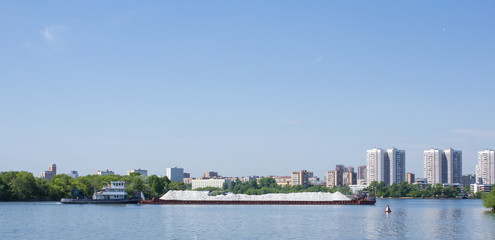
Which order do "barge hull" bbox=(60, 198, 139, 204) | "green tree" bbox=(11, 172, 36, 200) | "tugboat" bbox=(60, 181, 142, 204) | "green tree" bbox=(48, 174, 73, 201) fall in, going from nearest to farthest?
"barge hull" bbox=(60, 198, 139, 204), "tugboat" bbox=(60, 181, 142, 204), "green tree" bbox=(11, 172, 36, 200), "green tree" bbox=(48, 174, 73, 201)

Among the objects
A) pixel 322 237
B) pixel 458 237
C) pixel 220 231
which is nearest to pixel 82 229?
pixel 220 231

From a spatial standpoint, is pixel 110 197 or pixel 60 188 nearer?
pixel 110 197

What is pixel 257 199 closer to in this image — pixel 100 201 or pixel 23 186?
pixel 100 201

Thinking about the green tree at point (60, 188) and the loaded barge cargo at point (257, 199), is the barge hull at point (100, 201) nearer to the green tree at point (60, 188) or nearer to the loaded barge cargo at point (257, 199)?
the loaded barge cargo at point (257, 199)

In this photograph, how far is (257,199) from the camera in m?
125

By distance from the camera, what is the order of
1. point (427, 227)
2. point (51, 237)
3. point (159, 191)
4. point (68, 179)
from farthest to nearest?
point (159, 191) < point (68, 179) < point (427, 227) < point (51, 237)

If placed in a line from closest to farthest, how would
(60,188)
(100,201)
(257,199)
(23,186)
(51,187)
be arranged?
(100,201)
(23,186)
(257,199)
(51,187)
(60,188)

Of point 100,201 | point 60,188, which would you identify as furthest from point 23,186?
point 100,201

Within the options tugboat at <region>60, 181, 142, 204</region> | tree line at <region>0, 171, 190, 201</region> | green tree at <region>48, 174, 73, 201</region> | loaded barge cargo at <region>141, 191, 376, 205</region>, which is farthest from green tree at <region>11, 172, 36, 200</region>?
loaded barge cargo at <region>141, 191, 376, 205</region>

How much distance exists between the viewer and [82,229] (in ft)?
171

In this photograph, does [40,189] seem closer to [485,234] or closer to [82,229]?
[82,229]

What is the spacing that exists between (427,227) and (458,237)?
991cm

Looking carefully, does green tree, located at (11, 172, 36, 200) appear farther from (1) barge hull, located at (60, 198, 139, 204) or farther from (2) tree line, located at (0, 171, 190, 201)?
(1) barge hull, located at (60, 198, 139, 204)

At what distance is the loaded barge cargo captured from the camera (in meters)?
122
